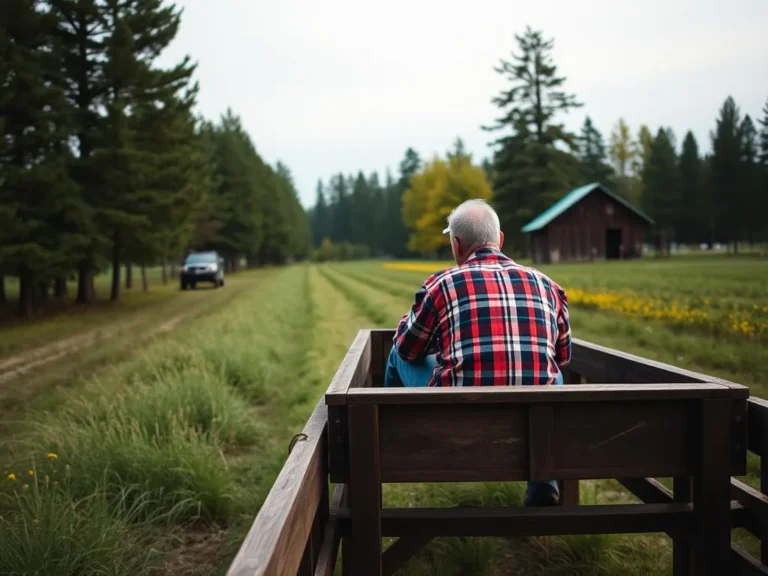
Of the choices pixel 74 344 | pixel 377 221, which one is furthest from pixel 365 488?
pixel 377 221

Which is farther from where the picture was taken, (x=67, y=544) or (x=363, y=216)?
(x=363, y=216)

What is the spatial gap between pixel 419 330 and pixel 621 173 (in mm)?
62924

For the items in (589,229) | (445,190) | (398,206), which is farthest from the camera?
(398,206)

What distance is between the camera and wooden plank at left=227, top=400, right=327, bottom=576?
127 cm

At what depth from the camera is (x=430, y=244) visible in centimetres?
5100

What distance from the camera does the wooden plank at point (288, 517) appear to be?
1.27 m

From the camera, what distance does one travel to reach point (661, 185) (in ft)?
137

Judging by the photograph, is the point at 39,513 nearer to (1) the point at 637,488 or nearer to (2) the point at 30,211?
(1) the point at 637,488

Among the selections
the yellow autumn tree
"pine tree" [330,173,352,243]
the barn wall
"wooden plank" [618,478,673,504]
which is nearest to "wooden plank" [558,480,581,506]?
"wooden plank" [618,478,673,504]

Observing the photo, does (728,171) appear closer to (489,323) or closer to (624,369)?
(624,369)

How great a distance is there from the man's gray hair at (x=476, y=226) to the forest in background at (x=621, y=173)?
20.2 ft

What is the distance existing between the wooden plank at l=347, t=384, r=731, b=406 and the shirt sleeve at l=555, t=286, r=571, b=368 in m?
0.69

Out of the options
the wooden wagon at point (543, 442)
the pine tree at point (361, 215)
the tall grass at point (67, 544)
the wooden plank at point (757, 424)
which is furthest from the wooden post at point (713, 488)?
the pine tree at point (361, 215)

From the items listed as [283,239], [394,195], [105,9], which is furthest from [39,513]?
[394,195]
